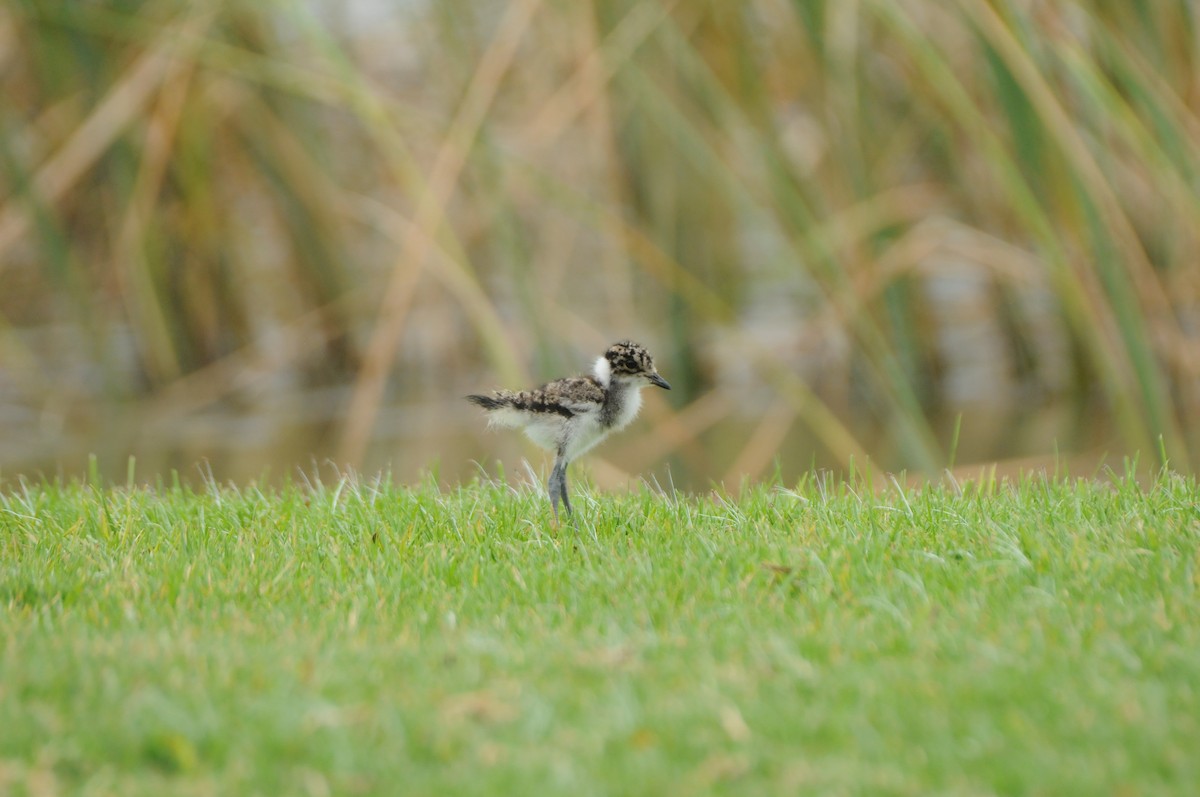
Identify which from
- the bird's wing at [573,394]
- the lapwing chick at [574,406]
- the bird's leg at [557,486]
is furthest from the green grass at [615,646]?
the bird's wing at [573,394]

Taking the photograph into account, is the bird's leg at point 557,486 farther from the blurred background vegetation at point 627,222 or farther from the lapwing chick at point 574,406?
the blurred background vegetation at point 627,222

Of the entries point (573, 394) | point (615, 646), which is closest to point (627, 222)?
point (573, 394)

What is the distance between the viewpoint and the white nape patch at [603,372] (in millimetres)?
5438

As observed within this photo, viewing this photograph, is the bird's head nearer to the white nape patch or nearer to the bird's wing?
the white nape patch

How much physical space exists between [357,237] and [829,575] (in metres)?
9.73

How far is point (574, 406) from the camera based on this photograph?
518 centimetres

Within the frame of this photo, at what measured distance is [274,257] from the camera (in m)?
13.9

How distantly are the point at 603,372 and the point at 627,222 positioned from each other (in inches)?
178

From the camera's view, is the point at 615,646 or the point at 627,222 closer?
the point at 615,646

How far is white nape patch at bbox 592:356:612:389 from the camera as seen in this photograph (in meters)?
5.44

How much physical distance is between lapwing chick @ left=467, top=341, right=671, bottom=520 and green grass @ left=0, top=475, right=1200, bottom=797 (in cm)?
23

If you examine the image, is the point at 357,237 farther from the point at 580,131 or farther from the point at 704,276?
the point at 704,276

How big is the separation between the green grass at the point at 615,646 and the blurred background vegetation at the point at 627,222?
6.41 ft

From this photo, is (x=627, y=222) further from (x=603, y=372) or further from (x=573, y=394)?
(x=573, y=394)
